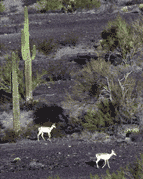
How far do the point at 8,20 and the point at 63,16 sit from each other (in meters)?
3.87

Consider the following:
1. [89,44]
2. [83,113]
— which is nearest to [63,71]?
[89,44]

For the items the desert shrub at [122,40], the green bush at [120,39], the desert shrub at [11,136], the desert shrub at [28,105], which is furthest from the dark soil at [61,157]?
the green bush at [120,39]

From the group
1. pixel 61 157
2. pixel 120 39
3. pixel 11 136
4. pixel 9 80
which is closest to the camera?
pixel 61 157

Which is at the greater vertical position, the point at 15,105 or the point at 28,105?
the point at 15,105

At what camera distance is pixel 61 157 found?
13.1 meters

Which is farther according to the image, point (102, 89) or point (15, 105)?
point (102, 89)

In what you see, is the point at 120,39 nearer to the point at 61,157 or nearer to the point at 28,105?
the point at 28,105

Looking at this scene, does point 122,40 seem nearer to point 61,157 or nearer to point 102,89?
point 102,89

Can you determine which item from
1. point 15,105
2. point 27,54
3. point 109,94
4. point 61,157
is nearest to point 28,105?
point 15,105

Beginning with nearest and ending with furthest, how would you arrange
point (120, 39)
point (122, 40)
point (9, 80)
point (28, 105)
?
point (28, 105)
point (9, 80)
point (122, 40)
point (120, 39)

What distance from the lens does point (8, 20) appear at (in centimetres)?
2630

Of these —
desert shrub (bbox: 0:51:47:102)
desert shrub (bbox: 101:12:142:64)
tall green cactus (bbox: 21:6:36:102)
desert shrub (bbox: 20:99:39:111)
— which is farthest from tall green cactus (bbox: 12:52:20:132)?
desert shrub (bbox: 101:12:142:64)

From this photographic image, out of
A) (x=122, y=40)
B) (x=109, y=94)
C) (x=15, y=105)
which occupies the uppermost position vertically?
(x=122, y=40)

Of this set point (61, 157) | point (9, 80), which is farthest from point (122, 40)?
point (61, 157)
